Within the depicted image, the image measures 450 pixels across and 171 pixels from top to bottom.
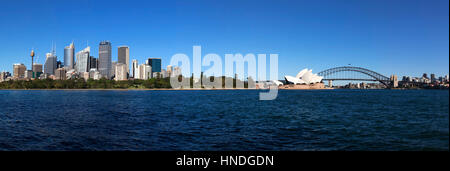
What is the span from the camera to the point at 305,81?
179m

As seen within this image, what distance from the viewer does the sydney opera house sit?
17650 centimetres

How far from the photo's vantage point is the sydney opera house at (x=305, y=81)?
17650cm

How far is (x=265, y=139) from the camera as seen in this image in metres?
11.9

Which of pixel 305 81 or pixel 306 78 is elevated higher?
pixel 306 78

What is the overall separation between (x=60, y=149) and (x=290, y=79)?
174245 millimetres
